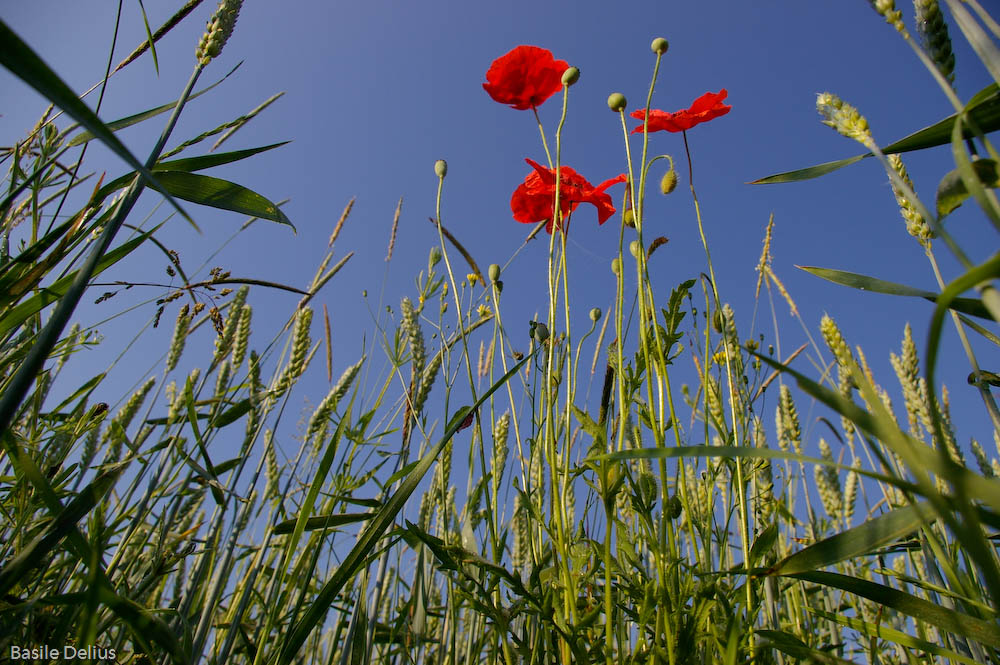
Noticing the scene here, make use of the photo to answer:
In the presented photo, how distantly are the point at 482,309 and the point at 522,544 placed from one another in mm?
799

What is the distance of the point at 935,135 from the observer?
1.92 feet

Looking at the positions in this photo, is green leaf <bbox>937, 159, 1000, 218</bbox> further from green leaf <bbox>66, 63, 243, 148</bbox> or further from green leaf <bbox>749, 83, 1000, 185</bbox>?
green leaf <bbox>66, 63, 243, 148</bbox>

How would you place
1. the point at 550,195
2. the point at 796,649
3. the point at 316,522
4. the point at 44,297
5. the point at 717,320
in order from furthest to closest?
→ the point at 550,195
the point at 717,320
the point at 316,522
the point at 44,297
the point at 796,649

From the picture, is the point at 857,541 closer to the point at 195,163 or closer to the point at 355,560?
the point at 355,560

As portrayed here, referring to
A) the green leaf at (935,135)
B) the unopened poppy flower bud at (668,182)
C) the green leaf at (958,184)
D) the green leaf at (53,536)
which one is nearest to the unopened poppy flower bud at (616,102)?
the unopened poppy flower bud at (668,182)

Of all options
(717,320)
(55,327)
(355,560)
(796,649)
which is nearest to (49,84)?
(55,327)

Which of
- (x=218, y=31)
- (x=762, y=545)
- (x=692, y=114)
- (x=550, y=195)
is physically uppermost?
(x=692, y=114)

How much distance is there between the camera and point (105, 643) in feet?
3.98

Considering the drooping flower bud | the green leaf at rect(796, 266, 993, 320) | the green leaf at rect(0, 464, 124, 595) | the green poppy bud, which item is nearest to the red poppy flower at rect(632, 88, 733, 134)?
the green poppy bud

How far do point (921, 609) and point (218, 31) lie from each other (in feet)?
3.93

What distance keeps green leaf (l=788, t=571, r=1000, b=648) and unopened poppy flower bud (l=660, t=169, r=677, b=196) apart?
91 centimetres

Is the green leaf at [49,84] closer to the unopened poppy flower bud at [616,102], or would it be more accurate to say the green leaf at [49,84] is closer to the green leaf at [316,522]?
the green leaf at [316,522]

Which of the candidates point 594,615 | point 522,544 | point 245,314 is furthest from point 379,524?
point 245,314

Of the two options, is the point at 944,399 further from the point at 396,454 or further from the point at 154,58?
the point at 154,58
